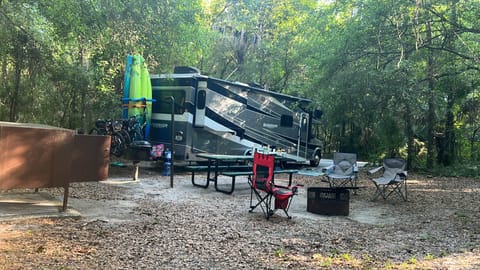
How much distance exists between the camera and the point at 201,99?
1009 centimetres

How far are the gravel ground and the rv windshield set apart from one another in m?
3.25

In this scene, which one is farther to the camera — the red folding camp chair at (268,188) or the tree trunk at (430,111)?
the tree trunk at (430,111)

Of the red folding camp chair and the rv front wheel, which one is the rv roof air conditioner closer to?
the red folding camp chair

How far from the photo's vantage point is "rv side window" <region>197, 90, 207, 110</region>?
10.1m

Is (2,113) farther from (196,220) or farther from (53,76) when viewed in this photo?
(196,220)

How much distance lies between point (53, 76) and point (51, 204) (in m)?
5.22

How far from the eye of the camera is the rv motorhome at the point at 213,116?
33.0ft

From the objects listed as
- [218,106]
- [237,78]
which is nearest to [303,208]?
[218,106]

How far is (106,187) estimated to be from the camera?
7.46 m

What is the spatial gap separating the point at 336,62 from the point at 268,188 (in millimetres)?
4814

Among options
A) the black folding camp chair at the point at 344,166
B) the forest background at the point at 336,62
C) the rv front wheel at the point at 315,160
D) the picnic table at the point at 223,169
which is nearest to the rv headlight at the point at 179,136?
the picnic table at the point at 223,169

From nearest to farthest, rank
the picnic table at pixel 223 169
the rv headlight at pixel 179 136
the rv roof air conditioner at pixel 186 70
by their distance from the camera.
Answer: the picnic table at pixel 223 169, the rv headlight at pixel 179 136, the rv roof air conditioner at pixel 186 70

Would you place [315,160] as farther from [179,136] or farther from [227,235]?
[227,235]

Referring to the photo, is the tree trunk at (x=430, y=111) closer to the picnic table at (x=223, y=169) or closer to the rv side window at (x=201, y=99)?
the picnic table at (x=223, y=169)
